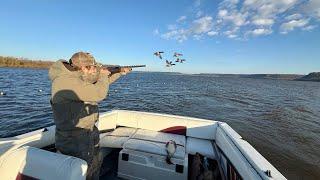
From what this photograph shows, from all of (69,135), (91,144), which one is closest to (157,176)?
(91,144)

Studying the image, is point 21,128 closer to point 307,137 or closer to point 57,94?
point 57,94

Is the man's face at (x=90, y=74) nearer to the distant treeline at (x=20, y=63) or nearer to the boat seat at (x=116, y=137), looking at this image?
the boat seat at (x=116, y=137)

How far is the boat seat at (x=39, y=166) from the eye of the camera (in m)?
2.12

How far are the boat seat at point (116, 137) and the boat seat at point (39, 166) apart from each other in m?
2.48

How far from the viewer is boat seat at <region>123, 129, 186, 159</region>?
437cm

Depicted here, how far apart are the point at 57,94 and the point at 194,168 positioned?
105 inches

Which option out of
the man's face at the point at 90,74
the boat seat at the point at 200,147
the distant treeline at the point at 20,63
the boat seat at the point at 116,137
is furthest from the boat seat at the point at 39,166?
the distant treeline at the point at 20,63

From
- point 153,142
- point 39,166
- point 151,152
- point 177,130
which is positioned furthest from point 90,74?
point 177,130

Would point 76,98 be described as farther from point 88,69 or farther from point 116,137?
point 116,137

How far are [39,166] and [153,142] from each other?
2824 millimetres

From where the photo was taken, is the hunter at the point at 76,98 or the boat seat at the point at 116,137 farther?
the boat seat at the point at 116,137

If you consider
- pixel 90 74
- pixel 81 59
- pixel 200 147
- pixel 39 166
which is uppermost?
pixel 81 59

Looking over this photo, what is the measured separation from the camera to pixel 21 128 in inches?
436

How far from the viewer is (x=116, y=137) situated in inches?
203
